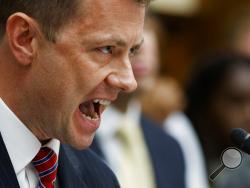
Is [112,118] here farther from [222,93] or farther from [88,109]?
[88,109]

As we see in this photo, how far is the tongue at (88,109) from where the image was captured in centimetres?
305

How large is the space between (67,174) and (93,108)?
0.24 m

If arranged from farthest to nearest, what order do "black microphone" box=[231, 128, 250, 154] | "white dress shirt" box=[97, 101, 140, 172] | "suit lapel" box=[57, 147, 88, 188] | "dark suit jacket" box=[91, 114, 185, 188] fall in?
"dark suit jacket" box=[91, 114, 185, 188] → "white dress shirt" box=[97, 101, 140, 172] → "suit lapel" box=[57, 147, 88, 188] → "black microphone" box=[231, 128, 250, 154]

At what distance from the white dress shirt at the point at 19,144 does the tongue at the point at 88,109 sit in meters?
0.17

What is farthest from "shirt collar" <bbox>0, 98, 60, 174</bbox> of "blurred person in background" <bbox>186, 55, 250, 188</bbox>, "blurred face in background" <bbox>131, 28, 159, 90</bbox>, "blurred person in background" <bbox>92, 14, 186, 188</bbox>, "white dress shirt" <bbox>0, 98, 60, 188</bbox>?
"blurred person in background" <bbox>186, 55, 250, 188</bbox>

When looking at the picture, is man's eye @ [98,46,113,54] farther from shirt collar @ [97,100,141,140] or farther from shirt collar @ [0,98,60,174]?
shirt collar @ [97,100,141,140]

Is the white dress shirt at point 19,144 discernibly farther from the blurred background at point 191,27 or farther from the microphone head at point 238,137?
the blurred background at point 191,27

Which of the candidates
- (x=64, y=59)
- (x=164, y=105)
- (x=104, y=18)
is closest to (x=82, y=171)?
(x=64, y=59)

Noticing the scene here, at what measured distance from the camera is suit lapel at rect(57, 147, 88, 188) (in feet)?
10.2

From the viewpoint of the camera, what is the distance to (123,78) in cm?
303

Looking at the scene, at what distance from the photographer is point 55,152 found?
3.07m

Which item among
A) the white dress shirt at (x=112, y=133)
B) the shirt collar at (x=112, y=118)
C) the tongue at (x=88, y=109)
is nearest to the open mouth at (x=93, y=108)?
the tongue at (x=88, y=109)

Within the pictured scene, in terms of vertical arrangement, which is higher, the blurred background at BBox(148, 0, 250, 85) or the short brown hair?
the short brown hair

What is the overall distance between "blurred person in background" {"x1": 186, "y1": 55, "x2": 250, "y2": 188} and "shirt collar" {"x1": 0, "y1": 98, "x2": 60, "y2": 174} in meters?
3.59
